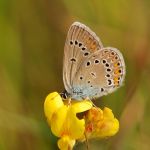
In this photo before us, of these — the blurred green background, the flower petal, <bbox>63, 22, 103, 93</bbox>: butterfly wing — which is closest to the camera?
the flower petal

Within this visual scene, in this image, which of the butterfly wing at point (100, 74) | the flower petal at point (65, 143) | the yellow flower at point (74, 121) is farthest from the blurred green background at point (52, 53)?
the flower petal at point (65, 143)

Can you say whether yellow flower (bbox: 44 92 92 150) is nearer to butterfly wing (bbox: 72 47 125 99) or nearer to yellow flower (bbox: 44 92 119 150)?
yellow flower (bbox: 44 92 119 150)

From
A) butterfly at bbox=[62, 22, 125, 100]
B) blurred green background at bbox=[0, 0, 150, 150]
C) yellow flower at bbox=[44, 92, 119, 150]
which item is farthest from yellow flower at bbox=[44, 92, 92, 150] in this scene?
blurred green background at bbox=[0, 0, 150, 150]

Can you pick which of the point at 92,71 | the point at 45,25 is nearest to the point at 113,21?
the point at 45,25

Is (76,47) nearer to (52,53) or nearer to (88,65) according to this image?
(88,65)

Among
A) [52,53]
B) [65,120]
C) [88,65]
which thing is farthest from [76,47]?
[52,53]

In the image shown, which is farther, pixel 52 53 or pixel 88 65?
pixel 52 53

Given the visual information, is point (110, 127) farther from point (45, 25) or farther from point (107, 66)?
point (45, 25)

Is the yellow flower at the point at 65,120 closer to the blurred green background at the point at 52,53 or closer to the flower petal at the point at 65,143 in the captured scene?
the flower petal at the point at 65,143
